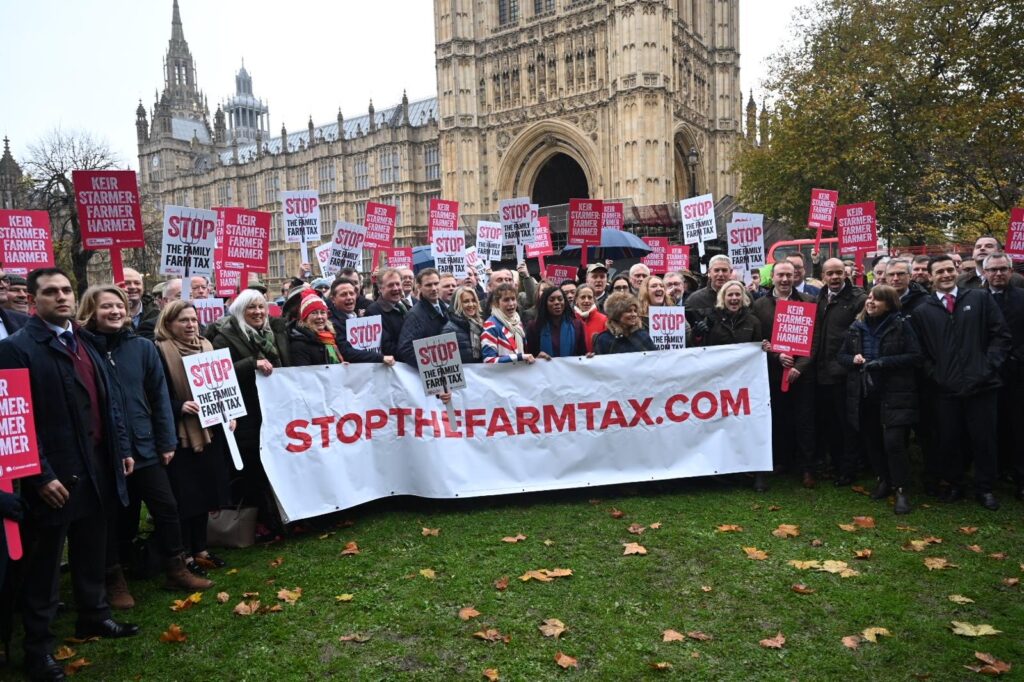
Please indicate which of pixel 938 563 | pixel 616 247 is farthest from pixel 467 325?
pixel 616 247

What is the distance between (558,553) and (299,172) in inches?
2546

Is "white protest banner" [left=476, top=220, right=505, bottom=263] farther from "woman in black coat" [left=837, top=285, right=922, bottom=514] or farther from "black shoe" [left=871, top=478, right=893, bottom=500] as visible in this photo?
"black shoe" [left=871, top=478, right=893, bottom=500]

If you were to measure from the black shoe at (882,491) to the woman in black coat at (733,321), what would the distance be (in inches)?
68.3

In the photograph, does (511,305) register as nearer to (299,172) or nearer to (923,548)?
(923,548)

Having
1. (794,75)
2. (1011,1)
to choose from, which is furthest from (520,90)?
(1011,1)

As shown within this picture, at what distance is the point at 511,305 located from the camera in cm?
679

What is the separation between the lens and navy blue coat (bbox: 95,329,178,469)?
4.72 metres

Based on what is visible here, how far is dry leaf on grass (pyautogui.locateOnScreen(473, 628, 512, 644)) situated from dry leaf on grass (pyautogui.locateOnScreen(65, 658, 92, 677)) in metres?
2.27

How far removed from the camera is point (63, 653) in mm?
4273

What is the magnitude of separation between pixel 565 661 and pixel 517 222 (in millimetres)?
8605

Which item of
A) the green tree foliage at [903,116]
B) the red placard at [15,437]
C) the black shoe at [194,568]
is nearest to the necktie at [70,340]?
the red placard at [15,437]

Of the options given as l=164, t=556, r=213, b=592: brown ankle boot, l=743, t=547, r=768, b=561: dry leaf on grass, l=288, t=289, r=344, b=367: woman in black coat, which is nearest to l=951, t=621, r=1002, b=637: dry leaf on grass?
l=743, t=547, r=768, b=561: dry leaf on grass

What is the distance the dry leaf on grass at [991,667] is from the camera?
3.71 metres

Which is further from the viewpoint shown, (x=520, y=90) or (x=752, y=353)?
(x=520, y=90)
